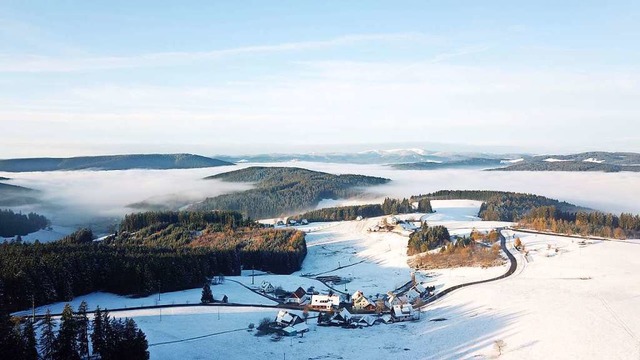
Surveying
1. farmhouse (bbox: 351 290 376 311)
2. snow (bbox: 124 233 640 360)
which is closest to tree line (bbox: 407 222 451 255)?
→ snow (bbox: 124 233 640 360)

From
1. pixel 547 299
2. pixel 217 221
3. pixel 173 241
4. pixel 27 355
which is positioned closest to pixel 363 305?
pixel 547 299

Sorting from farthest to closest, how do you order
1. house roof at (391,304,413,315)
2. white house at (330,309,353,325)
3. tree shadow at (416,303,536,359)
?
house roof at (391,304,413,315) → white house at (330,309,353,325) → tree shadow at (416,303,536,359)

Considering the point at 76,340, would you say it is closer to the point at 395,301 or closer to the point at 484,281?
the point at 395,301

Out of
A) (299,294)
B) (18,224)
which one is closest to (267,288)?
(299,294)

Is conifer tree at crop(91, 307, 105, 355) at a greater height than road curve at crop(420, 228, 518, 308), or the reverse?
conifer tree at crop(91, 307, 105, 355)

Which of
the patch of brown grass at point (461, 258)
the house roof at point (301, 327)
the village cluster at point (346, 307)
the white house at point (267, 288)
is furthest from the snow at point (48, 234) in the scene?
the house roof at point (301, 327)

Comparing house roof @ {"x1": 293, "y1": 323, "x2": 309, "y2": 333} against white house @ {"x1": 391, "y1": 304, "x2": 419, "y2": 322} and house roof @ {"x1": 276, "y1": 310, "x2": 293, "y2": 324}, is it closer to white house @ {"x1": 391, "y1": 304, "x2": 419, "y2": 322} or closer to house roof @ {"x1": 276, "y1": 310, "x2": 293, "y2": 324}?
house roof @ {"x1": 276, "y1": 310, "x2": 293, "y2": 324}

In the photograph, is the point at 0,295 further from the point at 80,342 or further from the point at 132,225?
the point at 132,225
